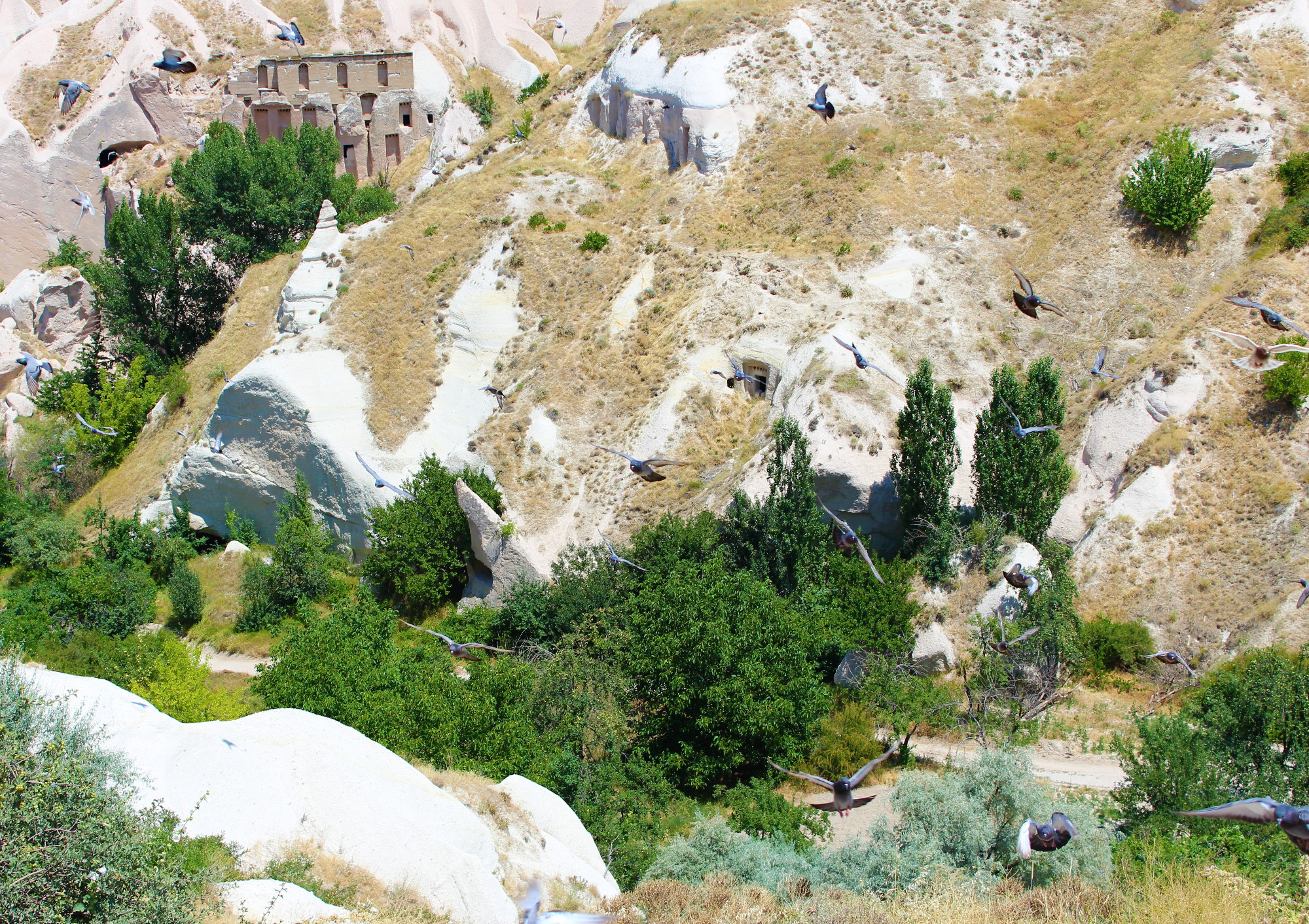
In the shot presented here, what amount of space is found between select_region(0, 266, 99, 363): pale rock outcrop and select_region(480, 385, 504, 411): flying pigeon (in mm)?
28581

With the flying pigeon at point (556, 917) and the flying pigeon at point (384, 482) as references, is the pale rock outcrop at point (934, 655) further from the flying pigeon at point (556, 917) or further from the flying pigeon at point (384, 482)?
the flying pigeon at point (384, 482)

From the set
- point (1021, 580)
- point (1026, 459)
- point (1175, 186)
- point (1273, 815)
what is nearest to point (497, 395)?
point (1026, 459)

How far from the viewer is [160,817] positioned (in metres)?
11.9

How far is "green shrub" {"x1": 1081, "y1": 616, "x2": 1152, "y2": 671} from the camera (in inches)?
925

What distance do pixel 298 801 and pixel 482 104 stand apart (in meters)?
45.7

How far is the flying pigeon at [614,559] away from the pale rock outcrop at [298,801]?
11.7m

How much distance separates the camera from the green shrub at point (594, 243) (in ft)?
119

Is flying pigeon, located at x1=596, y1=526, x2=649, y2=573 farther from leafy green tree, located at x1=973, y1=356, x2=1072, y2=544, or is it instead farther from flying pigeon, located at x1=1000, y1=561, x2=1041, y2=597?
leafy green tree, located at x1=973, y1=356, x2=1072, y2=544

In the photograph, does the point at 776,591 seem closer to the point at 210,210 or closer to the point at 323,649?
the point at 323,649

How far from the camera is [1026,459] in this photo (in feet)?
83.9

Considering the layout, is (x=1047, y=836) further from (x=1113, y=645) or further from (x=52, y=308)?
(x=52, y=308)

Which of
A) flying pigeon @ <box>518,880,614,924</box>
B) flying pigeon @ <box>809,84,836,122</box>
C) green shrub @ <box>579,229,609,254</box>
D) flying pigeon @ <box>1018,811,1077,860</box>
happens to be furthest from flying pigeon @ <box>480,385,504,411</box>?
flying pigeon @ <box>1018,811,1077,860</box>

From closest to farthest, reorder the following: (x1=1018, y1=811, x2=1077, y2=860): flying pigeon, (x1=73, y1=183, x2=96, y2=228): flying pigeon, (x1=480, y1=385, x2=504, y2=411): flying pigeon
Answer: (x1=1018, y1=811, x2=1077, y2=860): flying pigeon < (x1=480, y1=385, x2=504, y2=411): flying pigeon < (x1=73, y1=183, x2=96, y2=228): flying pigeon

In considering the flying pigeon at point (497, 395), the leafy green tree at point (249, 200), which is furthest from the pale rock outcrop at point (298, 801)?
the leafy green tree at point (249, 200)
